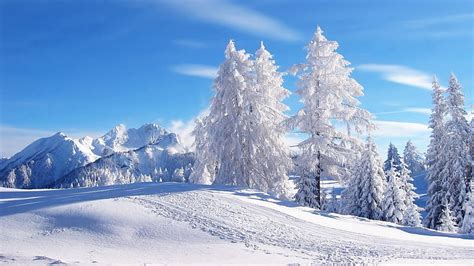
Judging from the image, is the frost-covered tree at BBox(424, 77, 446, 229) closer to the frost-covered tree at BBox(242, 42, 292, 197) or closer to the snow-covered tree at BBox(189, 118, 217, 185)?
the frost-covered tree at BBox(242, 42, 292, 197)

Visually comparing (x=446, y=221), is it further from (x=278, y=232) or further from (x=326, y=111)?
(x=278, y=232)

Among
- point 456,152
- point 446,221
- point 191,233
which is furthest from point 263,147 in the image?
point 456,152

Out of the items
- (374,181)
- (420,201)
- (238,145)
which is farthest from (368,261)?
(420,201)

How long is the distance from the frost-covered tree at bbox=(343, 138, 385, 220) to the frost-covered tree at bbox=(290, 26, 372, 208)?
13.1 m

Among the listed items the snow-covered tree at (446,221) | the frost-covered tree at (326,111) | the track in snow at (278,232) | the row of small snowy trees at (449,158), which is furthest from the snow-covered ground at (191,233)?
the row of small snowy trees at (449,158)

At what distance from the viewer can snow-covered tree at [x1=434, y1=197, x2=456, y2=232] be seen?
104 ft

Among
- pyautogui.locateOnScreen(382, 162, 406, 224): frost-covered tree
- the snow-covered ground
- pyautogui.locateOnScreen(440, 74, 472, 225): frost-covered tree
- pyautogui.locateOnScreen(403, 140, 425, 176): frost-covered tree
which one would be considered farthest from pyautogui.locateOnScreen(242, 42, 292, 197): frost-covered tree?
pyautogui.locateOnScreen(403, 140, 425, 176): frost-covered tree

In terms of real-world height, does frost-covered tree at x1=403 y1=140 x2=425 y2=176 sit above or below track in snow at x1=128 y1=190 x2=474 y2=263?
above

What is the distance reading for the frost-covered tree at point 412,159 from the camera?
105438mm

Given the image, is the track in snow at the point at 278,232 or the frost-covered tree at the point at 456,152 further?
the frost-covered tree at the point at 456,152

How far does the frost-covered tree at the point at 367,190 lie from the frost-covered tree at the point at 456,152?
19.0 ft

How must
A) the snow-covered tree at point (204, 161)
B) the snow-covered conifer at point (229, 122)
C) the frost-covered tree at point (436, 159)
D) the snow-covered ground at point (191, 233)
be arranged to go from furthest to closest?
1. the frost-covered tree at point (436, 159)
2. the snow-covered tree at point (204, 161)
3. the snow-covered conifer at point (229, 122)
4. the snow-covered ground at point (191, 233)

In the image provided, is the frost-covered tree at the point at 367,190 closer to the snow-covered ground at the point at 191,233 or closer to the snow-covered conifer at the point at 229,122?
the snow-covered conifer at the point at 229,122

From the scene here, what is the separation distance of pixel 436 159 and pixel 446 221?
6.90 m
